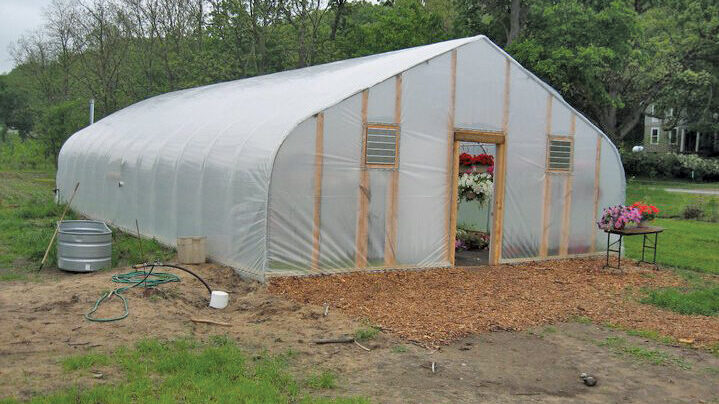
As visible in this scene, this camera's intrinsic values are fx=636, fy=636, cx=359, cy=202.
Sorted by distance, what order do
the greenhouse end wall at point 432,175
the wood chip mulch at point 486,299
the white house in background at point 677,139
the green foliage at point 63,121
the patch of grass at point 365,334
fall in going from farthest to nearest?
the white house in background at point 677,139
the green foliage at point 63,121
the greenhouse end wall at point 432,175
the wood chip mulch at point 486,299
the patch of grass at point 365,334

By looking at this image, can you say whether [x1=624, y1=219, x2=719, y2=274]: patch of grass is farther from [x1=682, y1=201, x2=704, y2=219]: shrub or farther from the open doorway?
the open doorway

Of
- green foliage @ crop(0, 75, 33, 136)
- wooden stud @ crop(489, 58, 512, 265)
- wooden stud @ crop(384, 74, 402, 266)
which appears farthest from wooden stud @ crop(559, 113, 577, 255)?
green foliage @ crop(0, 75, 33, 136)

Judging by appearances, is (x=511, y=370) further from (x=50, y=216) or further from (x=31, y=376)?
(x=50, y=216)


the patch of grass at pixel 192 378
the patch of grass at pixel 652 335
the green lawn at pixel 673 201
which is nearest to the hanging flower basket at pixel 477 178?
the patch of grass at pixel 652 335

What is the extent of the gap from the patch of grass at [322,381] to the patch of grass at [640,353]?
10.5 ft

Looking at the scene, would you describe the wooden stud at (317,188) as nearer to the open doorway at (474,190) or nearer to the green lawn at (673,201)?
the open doorway at (474,190)

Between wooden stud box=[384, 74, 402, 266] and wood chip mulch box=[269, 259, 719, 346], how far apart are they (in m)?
0.33

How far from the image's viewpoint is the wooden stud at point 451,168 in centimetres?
1066

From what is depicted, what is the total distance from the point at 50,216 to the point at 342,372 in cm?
1344

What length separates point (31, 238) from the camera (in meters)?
12.6


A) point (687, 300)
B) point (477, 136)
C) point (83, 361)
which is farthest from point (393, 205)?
point (83, 361)

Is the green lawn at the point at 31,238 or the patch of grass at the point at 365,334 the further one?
the green lawn at the point at 31,238

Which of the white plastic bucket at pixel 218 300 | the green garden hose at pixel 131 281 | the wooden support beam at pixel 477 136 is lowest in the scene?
the white plastic bucket at pixel 218 300

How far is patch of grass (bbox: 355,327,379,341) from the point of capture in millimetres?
6603
